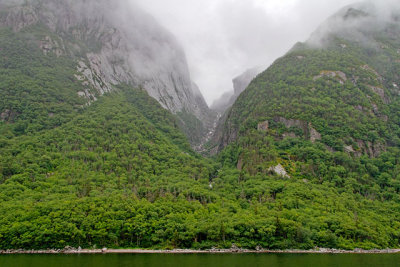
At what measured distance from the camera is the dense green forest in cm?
8375

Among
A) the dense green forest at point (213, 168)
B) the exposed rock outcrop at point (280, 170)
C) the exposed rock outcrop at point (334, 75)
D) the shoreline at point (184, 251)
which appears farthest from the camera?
the exposed rock outcrop at point (334, 75)

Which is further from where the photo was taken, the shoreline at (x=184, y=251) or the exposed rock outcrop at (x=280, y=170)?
the exposed rock outcrop at (x=280, y=170)

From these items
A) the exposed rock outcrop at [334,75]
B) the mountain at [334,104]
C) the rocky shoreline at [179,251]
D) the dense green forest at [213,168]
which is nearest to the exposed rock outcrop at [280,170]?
the dense green forest at [213,168]

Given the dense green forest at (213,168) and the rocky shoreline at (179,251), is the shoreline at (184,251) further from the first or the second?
the dense green forest at (213,168)

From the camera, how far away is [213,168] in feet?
490

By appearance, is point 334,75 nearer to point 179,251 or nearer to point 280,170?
point 280,170

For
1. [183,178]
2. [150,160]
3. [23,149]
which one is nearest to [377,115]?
→ [183,178]

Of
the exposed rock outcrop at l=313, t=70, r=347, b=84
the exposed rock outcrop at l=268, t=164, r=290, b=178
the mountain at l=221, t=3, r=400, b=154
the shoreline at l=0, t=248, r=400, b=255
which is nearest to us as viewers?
the shoreline at l=0, t=248, r=400, b=255

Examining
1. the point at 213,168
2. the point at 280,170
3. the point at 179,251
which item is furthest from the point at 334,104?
the point at 179,251

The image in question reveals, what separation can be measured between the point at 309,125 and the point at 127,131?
284ft

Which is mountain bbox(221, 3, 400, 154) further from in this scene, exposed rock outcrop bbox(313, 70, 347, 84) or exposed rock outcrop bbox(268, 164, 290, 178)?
exposed rock outcrop bbox(268, 164, 290, 178)

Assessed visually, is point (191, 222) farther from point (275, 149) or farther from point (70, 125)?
point (70, 125)

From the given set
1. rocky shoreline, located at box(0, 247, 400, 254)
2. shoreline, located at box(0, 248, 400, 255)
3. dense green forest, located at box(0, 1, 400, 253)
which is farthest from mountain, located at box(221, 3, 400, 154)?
shoreline, located at box(0, 248, 400, 255)

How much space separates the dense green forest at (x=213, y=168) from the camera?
8375 centimetres
